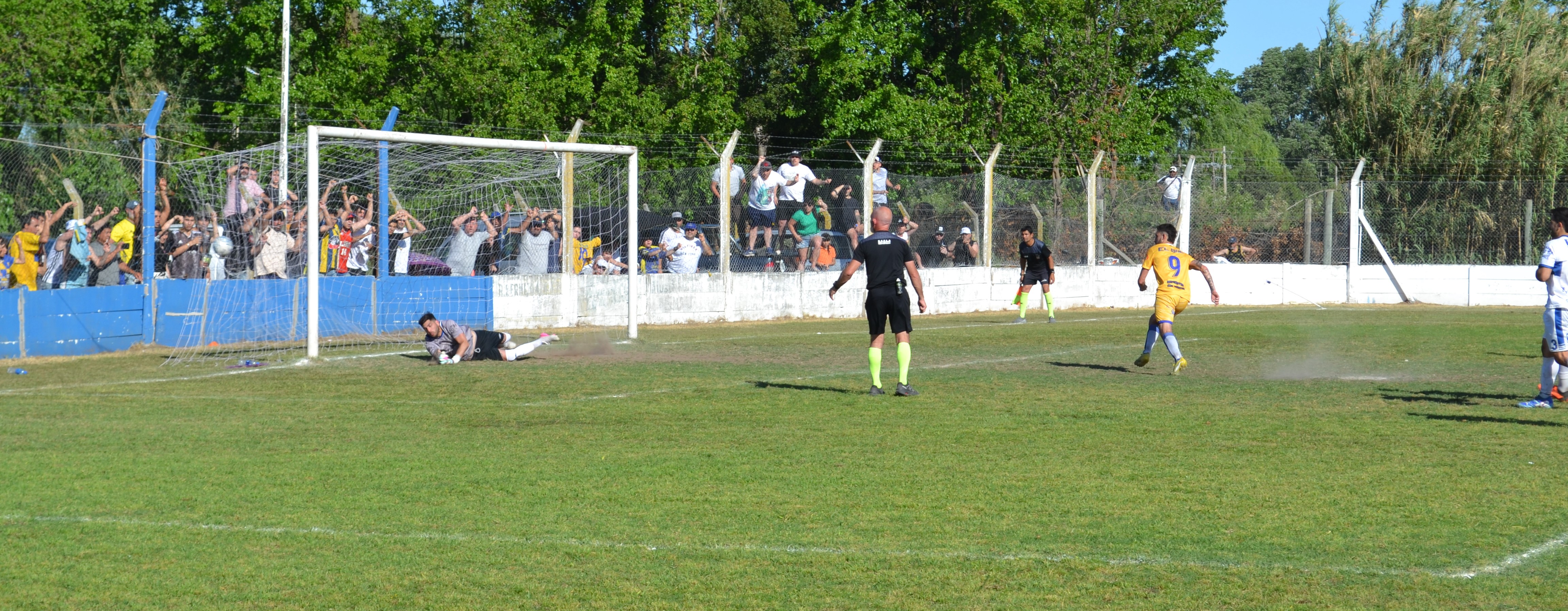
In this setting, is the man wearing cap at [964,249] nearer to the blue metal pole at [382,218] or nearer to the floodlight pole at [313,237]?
the blue metal pole at [382,218]

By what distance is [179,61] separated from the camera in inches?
1804

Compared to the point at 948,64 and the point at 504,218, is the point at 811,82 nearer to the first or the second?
the point at 948,64

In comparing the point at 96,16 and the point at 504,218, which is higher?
the point at 96,16

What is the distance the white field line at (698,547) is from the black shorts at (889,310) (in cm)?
628

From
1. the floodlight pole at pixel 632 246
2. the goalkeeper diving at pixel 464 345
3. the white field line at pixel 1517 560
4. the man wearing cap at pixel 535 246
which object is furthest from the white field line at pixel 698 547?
the man wearing cap at pixel 535 246

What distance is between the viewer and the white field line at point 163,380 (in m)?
12.9

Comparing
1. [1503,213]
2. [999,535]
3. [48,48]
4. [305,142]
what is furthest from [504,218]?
[48,48]

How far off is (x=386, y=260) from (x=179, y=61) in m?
30.5

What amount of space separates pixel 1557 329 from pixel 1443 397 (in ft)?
4.72

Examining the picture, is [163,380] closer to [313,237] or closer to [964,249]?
[313,237]

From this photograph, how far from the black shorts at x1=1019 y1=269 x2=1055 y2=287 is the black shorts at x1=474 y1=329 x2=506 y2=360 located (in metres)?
10.2

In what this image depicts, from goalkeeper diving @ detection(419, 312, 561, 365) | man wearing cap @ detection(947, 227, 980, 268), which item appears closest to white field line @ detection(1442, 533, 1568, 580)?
goalkeeper diving @ detection(419, 312, 561, 365)

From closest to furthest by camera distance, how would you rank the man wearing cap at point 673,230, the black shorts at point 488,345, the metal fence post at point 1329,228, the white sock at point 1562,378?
the white sock at point 1562,378 → the black shorts at point 488,345 → the man wearing cap at point 673,230 → the metal fence post at point 1329,228

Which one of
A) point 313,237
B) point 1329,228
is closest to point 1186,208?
point 1329,228
